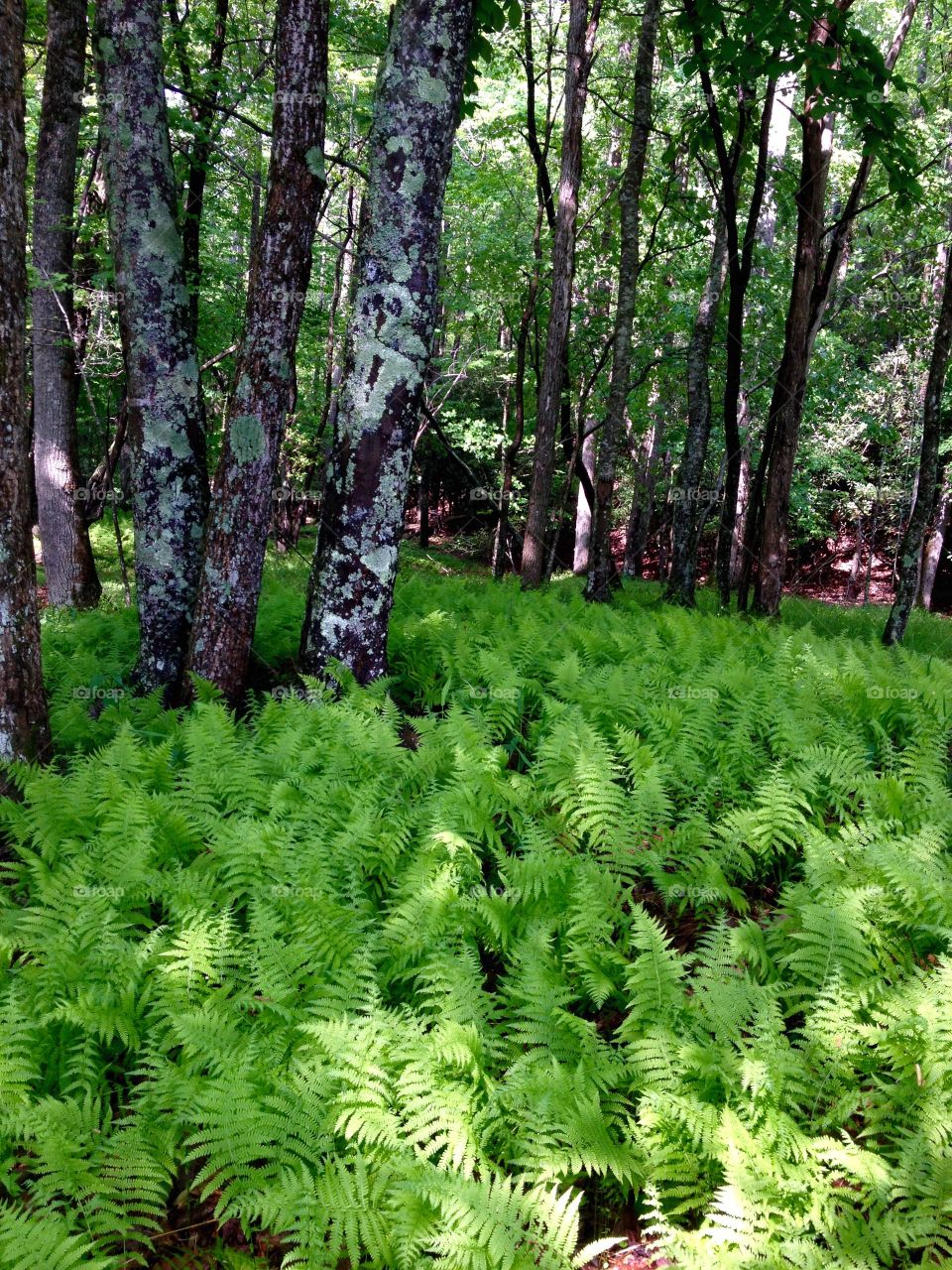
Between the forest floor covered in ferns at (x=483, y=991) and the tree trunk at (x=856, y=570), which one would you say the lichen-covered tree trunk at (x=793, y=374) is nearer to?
the forest floor covered in ferns at (x=483, y=991)

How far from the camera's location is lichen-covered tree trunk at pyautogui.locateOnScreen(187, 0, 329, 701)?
19.6 feet

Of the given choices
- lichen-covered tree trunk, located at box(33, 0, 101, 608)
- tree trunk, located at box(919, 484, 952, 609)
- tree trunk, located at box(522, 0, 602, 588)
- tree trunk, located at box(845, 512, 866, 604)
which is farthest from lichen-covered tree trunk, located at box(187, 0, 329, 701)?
tree trunk, located at box(845, 512, 866, 604)

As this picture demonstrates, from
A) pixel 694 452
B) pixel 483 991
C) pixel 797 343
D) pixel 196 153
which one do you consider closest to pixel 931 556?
pixel 694 452

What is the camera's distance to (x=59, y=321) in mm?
11445

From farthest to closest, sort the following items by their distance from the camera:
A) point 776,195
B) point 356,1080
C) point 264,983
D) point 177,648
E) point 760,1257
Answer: point 776,195 → point 177,648 → point 264,983 → point 356,1080 → point 760,1257

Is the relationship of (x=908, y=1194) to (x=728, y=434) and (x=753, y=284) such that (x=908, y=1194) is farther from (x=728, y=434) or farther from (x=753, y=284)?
(x=753, y=284)

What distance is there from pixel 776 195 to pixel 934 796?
10941mm

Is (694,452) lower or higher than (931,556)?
higher

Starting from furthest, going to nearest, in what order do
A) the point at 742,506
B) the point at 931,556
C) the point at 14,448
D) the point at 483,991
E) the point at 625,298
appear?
the point at 931,556 → the point at 742,506 → the point at 625,298 → the point at 14,448 → the point at 483,991

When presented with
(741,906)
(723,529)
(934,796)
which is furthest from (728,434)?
(741,906)

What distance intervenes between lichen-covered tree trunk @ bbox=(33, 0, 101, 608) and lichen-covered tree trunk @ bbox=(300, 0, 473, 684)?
6438 mm

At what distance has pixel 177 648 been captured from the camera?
683 cm

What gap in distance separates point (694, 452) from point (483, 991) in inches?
423

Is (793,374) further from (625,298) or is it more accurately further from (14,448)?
(14,448)
